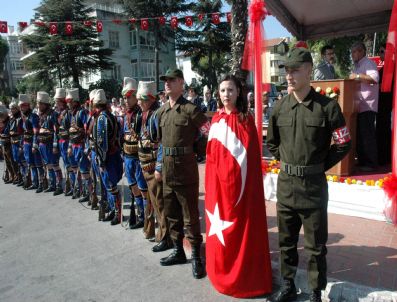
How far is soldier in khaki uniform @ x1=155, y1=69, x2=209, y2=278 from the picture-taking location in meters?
3.72

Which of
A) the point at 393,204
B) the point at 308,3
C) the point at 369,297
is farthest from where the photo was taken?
the point at 308,3

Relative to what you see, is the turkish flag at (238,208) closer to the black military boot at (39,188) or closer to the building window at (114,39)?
the black military boot at (39,188)

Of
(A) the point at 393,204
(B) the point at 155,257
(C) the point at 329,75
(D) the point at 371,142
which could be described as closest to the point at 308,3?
(C) the point at 329,75

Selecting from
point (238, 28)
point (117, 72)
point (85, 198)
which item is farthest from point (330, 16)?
point (117, 72)

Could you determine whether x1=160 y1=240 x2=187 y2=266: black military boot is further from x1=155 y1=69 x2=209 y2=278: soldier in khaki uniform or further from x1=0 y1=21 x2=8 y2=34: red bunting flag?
x1=0 y1=21 x2=8 y2=34: red bunting flag

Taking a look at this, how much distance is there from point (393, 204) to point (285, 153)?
224 centimetres

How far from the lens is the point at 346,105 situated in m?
5.50

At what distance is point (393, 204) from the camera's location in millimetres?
4352

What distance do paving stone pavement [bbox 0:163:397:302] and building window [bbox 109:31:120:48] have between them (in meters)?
37.1

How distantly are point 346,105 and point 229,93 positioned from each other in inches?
121

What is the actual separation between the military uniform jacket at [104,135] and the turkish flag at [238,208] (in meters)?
2.46

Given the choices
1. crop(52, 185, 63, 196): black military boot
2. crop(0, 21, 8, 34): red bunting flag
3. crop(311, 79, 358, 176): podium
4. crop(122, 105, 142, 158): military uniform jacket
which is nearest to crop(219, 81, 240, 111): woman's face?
crop(122, 105, 142, 158): military uniform jacket

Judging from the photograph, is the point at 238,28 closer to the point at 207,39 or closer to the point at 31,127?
the point at 31,127

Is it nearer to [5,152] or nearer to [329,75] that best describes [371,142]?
[329,75]
